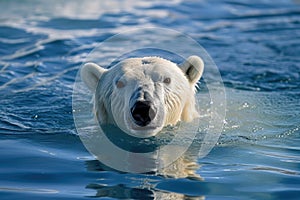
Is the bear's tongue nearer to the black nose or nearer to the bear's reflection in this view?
the black nose

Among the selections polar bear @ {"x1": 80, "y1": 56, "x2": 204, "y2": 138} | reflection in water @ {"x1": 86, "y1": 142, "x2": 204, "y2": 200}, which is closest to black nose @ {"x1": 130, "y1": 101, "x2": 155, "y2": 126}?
polar bear @ {"x1": 80, "y1": 56, "x2": 204, "y2": 138}

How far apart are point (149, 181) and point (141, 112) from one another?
21.1 inches

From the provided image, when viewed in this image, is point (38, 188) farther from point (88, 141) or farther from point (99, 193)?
point (88, 141)

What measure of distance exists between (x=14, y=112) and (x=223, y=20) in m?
6.48

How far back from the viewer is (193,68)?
21.2 feet

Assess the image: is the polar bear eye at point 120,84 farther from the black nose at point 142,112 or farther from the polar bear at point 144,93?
the black nose at point 142,112

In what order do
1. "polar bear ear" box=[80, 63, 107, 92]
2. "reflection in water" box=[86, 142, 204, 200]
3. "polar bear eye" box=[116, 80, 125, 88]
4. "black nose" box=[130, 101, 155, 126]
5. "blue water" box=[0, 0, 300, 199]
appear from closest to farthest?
"reflection in water" box=[86, 142, 204, 200] → "black nose" box=[130, 101, 155, 126] → "blue water" box=[0, 0, 300, 199] → "polar bear eye" box=[116, 80, 125, 88] → "polar bear ear" box=[80, 63, 107, 92]

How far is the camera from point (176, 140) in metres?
6.37

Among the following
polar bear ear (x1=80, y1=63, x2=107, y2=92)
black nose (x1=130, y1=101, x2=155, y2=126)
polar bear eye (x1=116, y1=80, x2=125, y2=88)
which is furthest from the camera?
polar bear ear (x1=80, y1=63, x2=107, y2=92)

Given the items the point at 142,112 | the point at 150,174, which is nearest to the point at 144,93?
the point at 142,112

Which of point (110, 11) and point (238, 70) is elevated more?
point (110, 11)

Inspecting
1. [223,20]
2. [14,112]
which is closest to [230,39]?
[223,20]

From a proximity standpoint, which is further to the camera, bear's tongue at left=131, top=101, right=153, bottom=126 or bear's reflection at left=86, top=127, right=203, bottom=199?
bear's tongue at left=131, top=101, right=153, bottom=126

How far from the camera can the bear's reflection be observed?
518 centimetres
